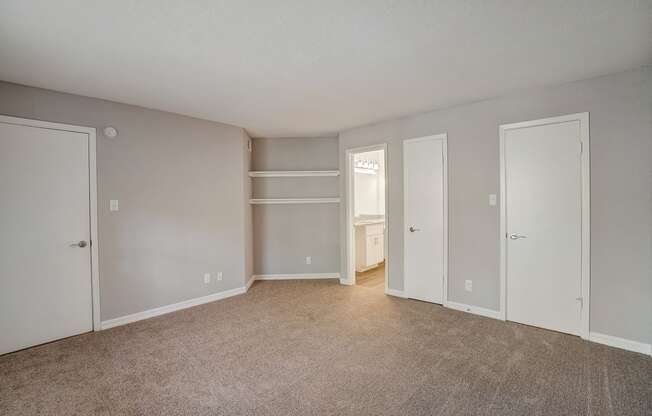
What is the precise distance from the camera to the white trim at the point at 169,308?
3.43 metres

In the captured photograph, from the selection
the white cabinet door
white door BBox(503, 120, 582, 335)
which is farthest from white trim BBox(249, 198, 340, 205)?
white door BBox(503, 120, 582, 335)

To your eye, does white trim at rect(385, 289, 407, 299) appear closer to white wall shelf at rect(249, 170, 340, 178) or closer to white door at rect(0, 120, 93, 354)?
white wall shelf at rect(249, 170, 340, 178)

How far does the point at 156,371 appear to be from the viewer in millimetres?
2467

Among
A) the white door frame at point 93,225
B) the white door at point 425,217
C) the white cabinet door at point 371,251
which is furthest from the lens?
the white cabinet door at point 371,251

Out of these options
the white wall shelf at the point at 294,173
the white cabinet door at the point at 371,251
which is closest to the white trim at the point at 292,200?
the white wall shelf at the point at 294,173

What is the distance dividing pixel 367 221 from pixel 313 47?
3880mm

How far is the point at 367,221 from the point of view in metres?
5.78

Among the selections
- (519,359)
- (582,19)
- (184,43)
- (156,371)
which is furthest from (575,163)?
(156,371)

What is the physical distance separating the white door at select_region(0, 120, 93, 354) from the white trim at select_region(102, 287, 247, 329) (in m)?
0.25

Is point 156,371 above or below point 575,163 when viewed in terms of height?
below

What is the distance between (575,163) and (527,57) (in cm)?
123

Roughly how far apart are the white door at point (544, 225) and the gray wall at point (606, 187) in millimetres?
128

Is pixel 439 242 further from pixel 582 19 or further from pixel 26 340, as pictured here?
pixel 26 340

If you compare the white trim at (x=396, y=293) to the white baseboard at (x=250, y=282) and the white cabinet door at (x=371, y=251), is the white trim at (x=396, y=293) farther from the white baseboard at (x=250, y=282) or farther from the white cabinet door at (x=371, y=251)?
the white baseboard at (x=250, y=282)
